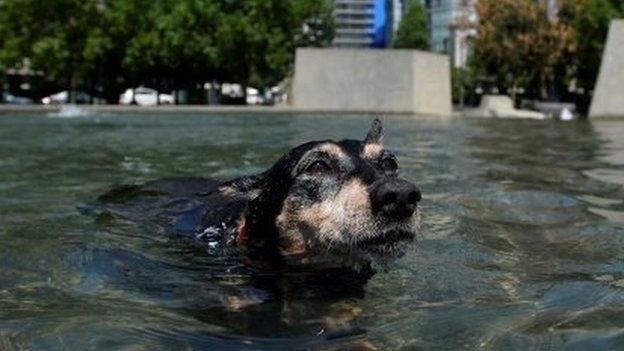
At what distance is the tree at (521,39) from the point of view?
A: 59188mm

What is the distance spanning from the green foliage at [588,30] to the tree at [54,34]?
30.2 meters

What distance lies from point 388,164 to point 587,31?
55.8m

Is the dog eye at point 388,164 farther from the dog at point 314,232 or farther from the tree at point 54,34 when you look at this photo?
the tree at point 54,34

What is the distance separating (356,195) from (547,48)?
5831cm

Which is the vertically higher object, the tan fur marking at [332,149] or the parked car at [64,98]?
the parked car at [64,98]

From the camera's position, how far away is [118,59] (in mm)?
61250

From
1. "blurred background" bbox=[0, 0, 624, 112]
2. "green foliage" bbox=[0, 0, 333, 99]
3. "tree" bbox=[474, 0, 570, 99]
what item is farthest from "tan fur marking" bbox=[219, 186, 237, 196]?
"tree" bbox=[474, 0, 570, 99]

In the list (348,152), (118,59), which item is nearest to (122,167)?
(348,152)

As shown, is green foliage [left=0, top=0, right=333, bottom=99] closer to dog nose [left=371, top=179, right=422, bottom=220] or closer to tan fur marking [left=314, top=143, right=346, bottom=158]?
tan fur marking [left=314, top=143, right=346, bottom=158]

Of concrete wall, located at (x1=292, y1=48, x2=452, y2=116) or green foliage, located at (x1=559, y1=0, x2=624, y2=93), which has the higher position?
green foliage, located at (x1=559, y1=0, x2=624, y2=93)

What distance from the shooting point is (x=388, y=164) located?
505 centimetres

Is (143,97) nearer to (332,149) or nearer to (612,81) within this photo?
(612,81)

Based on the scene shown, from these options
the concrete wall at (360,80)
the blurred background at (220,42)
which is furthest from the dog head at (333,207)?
the blurred background at (220,42)

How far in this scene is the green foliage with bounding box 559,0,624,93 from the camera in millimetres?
54688
